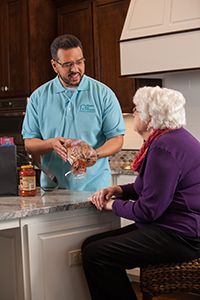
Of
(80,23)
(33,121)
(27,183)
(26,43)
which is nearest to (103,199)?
(27,183)

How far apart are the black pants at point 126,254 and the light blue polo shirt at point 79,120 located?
2.04ft

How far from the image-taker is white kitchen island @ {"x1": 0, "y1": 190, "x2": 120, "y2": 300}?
2168 millimetres

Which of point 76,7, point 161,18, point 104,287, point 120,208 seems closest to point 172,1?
point 161,18

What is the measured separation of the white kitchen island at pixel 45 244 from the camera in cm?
217

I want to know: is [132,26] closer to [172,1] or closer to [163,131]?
[172,1]

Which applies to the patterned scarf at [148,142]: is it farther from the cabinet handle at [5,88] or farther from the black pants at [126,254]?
the cabinet handle at [5,88]

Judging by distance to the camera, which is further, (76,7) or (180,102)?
(76,7)

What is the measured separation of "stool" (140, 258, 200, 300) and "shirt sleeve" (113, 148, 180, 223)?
233 millimetres

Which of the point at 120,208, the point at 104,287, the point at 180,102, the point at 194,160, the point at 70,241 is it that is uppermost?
the point at 180,102

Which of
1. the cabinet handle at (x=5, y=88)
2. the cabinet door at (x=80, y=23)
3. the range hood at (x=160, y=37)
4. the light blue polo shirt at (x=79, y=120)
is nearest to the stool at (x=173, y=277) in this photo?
the light blue polo shirt at (x=79, y=120)

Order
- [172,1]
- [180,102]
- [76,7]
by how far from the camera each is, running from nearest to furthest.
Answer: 1. [180,102]
2. [172,1]
3. [76,7]

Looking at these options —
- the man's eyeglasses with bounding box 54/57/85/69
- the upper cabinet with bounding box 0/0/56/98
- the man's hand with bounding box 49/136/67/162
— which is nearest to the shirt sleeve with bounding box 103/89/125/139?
the man's eyeglasses with bounding box 54/57/85/69

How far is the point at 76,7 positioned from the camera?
15.5 feet

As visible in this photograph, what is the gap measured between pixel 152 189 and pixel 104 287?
0.46 meters
